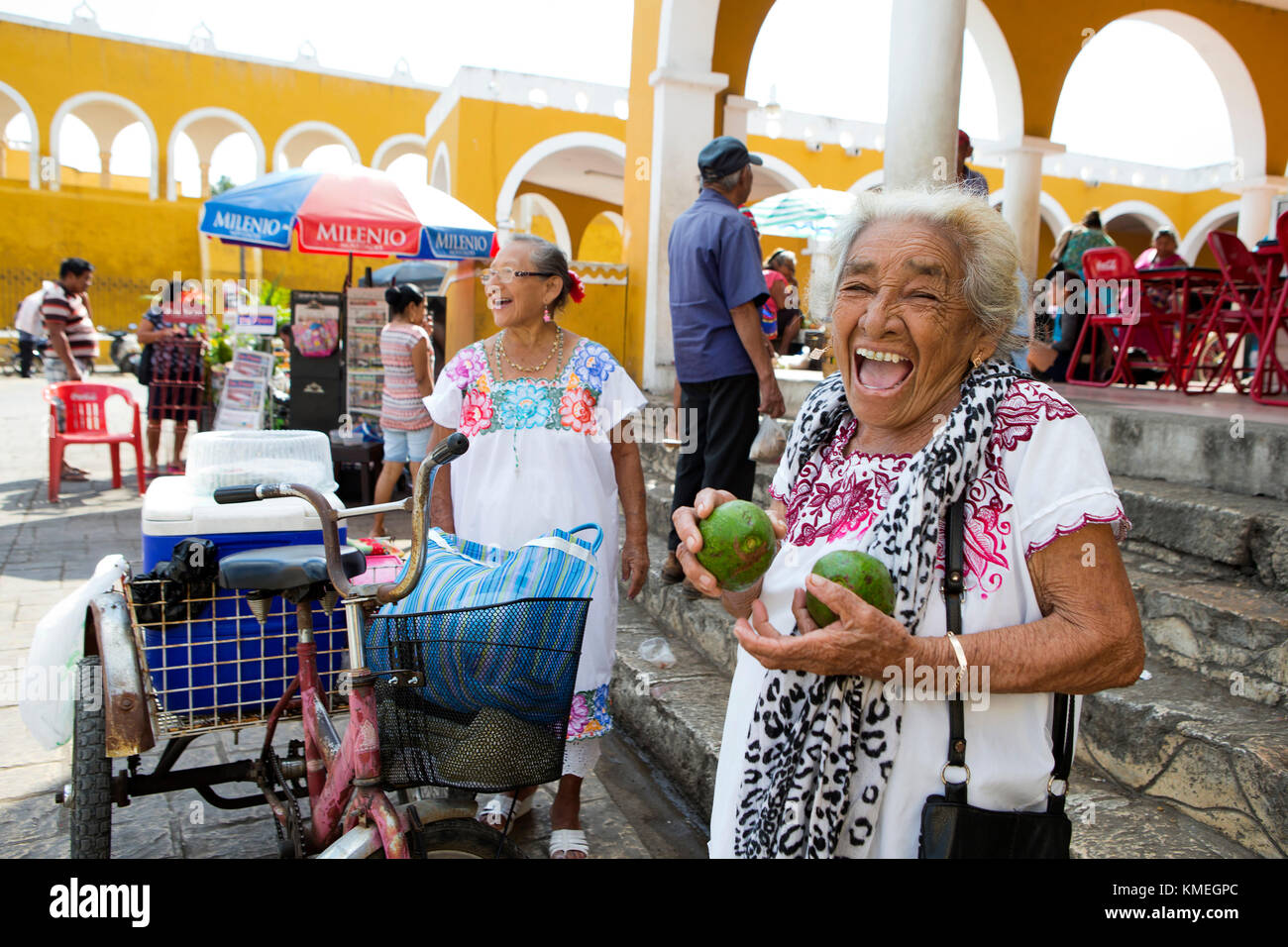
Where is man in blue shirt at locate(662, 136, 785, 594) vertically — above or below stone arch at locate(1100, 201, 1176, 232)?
below

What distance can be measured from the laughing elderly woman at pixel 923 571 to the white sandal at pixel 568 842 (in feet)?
4.46

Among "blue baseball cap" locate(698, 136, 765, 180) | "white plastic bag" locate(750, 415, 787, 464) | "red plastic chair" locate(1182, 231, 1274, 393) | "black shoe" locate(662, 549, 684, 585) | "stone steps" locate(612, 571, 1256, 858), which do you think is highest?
"blue baseball cap" locate(698, 136, 765, 180)

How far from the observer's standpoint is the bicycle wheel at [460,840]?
2.10 meters

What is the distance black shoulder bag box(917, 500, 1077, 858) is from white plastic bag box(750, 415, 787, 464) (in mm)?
2807

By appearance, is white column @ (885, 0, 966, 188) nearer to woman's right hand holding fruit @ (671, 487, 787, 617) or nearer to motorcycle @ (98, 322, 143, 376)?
woman's right hand holding fruit @ (671, 487, 787, 617)

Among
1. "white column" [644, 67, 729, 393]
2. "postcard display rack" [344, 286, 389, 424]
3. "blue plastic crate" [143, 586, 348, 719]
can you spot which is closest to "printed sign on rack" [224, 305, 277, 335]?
"postcard display rack" [344, 286, 389, 424]

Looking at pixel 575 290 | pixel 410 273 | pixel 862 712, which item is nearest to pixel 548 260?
pixel 575 290

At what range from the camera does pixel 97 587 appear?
2592 millimetres

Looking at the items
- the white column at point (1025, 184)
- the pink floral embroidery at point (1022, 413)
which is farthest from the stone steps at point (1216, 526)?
the white column at point (1025, 184)

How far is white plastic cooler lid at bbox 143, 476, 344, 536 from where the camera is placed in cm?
249

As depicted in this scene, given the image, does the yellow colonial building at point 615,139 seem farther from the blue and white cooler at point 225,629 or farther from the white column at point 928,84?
the blue and white cooler at point 225,629

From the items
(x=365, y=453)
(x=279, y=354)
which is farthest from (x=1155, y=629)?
(x=279, y=354)
